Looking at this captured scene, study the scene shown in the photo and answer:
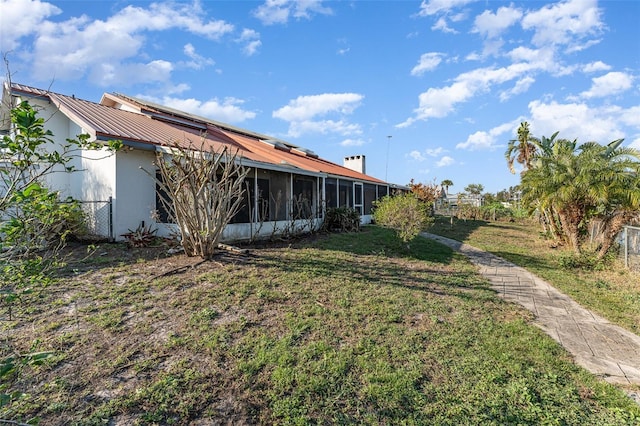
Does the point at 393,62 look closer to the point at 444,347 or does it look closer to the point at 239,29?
the point at 239,29

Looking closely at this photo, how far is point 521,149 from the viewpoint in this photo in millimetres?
25250

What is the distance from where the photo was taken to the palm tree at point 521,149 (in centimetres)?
2438

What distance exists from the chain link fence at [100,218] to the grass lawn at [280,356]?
2.58m

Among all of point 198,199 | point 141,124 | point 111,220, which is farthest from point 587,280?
point 141,124

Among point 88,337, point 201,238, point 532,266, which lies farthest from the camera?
point 532,266

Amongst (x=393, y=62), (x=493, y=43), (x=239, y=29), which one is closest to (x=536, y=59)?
(x=493, y=43)

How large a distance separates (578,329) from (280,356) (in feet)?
15.9

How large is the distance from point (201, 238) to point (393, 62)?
409 inches

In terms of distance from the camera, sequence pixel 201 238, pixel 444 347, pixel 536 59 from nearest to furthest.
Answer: pixel 444 347, pixel 201 238, pixel 536 59

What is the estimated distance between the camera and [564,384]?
3721mm

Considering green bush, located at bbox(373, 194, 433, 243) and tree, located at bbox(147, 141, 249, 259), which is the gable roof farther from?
green bush, located at bbox(373, 194, 433, 243)

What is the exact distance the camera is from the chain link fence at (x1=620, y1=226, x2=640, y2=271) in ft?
29.1

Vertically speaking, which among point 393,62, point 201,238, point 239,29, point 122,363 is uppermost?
point 393,62

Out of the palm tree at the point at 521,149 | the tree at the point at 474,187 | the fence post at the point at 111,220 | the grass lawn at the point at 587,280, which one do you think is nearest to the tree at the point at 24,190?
the fence post at the point at 111,220
